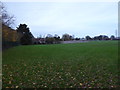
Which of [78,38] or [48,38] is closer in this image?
[48,38]

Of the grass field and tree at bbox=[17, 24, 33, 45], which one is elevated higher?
tree at bbox=[17, 24, 33, 45]

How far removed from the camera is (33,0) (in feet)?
22.1

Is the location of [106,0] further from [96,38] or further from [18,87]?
[96,38]

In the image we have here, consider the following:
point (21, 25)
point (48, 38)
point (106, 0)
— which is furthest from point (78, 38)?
point (106, 0)

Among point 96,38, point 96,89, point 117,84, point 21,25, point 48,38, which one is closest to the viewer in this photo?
point 96,89

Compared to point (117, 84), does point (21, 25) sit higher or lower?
higher

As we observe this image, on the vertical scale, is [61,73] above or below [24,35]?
below

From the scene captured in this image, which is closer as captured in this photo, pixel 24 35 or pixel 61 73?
pixel 61 73

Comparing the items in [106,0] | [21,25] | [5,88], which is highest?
[21,25]

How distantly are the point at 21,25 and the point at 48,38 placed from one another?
13.6m

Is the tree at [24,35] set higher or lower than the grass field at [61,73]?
higher

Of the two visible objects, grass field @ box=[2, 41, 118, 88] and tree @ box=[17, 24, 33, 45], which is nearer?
grass field @ box=[2, 41, 118, 88]

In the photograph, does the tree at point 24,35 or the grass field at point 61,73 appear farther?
the tree at point 24,35

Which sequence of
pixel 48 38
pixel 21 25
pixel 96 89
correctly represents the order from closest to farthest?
pixel 96 89, pixel 21 25, pixel 48 38
